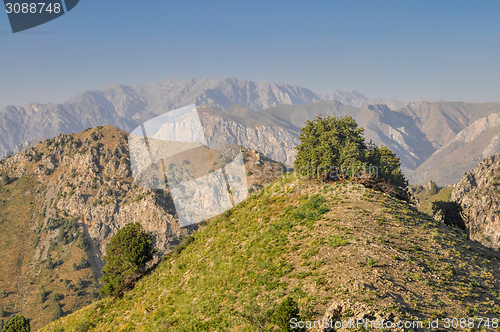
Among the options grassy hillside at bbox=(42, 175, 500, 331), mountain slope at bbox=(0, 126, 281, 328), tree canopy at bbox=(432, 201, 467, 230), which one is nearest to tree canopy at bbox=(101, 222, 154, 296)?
grassy hillside at bbox=(42, 175, 500, 331)

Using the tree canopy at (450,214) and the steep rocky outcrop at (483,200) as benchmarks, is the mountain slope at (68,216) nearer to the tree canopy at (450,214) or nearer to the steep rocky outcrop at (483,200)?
the steep rocky outcrop at (483,200)

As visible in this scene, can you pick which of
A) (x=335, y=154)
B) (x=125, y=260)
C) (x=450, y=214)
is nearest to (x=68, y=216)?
(x=125, y=260)

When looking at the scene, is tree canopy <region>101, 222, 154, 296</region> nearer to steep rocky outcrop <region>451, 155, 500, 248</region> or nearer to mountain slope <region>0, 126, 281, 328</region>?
mountain slope <region>0, 126, 281, 328</region>

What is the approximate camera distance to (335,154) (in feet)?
127

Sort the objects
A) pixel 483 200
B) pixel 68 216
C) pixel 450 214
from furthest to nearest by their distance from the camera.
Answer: pixel 68 216
pixel 483 200
pixel 450 214

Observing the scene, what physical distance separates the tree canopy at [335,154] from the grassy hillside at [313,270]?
3.75m

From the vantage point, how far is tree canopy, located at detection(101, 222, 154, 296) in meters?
32.4

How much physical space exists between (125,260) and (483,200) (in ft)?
495

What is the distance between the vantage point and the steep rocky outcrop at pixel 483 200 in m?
114

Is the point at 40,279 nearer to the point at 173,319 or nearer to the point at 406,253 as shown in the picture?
the point at 173,319

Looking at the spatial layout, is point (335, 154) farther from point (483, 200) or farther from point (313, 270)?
point (483, 200)

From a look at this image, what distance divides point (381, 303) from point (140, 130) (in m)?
21.4

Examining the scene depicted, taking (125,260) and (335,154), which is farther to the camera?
(335,154)

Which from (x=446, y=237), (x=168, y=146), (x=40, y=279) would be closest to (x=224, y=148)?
(x=168, y=146)
